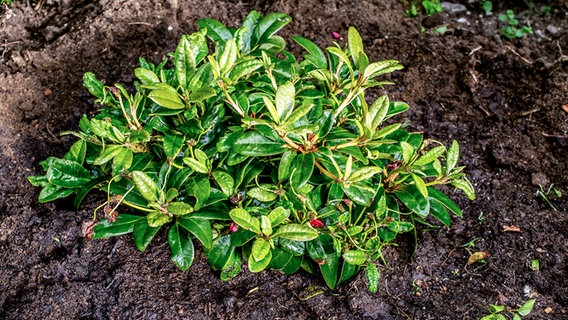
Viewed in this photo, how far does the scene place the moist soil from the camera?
201 centimetres

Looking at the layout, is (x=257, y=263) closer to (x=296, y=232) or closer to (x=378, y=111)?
(x=296, y=232)

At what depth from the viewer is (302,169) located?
1782 millimetres

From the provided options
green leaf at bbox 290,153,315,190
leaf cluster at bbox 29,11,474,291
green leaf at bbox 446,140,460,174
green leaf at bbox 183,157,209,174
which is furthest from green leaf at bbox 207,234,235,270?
green leaf at bbox 446,140,460,174

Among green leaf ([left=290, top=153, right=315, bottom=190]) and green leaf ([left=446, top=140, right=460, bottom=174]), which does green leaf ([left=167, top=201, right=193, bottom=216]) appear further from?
green leaf ([left=446, top=140, right=460, bottom=174])

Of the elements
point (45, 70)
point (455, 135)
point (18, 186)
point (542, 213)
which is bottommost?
point (542, 213)

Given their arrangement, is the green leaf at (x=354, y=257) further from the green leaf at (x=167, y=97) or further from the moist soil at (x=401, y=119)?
the green leaf at (x=167, y=97)

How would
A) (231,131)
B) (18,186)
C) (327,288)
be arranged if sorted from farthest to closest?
(18,186), (327,288), (231,131)

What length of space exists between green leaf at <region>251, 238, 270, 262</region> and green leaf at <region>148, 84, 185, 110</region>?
54cm

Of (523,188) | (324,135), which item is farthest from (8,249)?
(523,188)

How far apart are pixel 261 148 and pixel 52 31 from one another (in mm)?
1649

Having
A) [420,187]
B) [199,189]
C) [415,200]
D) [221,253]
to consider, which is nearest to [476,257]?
[415,200]

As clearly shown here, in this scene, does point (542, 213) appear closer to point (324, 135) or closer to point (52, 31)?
point (324, 135)

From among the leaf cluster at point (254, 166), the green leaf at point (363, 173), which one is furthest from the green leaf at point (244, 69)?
the green leaf at point (363, 173)

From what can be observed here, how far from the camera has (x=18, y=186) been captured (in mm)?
2275
